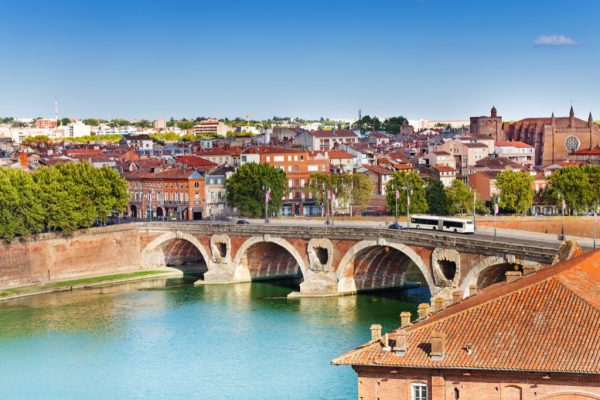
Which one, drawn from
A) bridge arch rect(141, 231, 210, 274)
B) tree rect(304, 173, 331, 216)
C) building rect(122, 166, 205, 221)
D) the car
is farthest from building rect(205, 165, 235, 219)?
the car

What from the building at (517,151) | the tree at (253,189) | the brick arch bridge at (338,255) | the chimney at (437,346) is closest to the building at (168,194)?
the tree at (253,189)

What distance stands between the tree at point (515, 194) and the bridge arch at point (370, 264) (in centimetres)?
3288

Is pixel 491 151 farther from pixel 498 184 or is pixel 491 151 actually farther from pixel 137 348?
pixel 137 348

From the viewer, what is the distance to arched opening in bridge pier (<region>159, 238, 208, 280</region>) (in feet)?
290

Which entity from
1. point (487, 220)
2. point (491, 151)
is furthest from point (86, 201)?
point (491, 151)

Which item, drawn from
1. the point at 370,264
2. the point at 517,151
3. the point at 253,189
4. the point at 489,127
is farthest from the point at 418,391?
the point at 489,127

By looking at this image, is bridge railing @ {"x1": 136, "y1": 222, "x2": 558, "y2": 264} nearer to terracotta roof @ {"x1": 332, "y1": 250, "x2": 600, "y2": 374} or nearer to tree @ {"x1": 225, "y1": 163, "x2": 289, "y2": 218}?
tree @ {"x1": 225, "y1": 163, "x2": 289, "y2": 218}

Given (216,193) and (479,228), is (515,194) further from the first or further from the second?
(479,228)

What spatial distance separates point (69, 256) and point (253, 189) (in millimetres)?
23065

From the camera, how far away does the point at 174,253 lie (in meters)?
89.6

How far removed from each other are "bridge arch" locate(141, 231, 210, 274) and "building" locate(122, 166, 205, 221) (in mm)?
17477

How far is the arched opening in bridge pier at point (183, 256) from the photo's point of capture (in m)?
88.3

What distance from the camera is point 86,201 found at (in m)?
87.5

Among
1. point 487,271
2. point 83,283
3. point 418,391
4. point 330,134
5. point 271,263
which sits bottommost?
point 83,283
